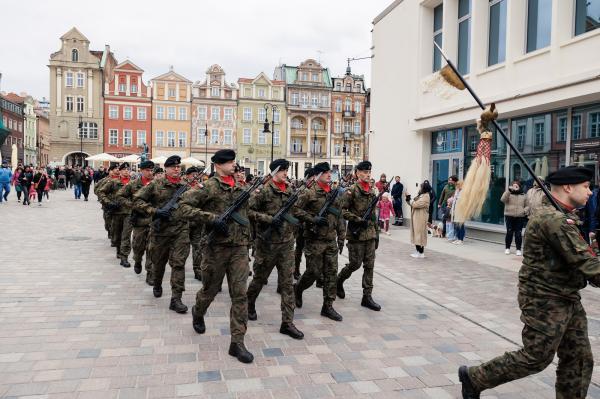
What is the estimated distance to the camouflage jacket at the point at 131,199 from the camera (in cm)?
834

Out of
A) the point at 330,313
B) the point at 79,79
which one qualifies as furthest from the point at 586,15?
the point at 79,79

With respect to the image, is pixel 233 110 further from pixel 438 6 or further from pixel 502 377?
pixel 502 377

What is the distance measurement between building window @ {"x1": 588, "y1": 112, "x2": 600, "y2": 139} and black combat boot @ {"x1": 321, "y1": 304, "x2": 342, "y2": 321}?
345 inches

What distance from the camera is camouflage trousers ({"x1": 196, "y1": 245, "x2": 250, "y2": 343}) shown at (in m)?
4.86

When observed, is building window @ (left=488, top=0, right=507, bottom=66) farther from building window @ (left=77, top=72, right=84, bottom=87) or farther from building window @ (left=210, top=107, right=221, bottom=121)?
building window @ (left=77, top=72, right=84, bottom=87)

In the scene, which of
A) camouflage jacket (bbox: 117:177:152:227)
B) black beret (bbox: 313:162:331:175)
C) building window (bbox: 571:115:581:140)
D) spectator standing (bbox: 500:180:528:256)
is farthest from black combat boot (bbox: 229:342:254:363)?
building window (bbox: 571:115:581:140)

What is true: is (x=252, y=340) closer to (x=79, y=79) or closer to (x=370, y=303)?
(x=370, y=303)

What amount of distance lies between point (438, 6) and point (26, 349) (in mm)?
17393

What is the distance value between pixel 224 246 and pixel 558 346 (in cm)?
322

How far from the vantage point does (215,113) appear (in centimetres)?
6022

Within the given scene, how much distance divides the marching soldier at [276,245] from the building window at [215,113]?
183ft

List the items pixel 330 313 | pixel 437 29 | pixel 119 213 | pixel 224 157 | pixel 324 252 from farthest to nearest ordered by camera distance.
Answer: pixel 437 29
pixel 119 213
pixel 324 252
pixel 330 313
pixel 224 157

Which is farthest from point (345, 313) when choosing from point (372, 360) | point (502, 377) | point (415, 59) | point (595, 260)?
point (415, 59)

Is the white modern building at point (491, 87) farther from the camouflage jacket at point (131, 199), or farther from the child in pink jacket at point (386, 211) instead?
the camouflage jacket at point (131, 199)
